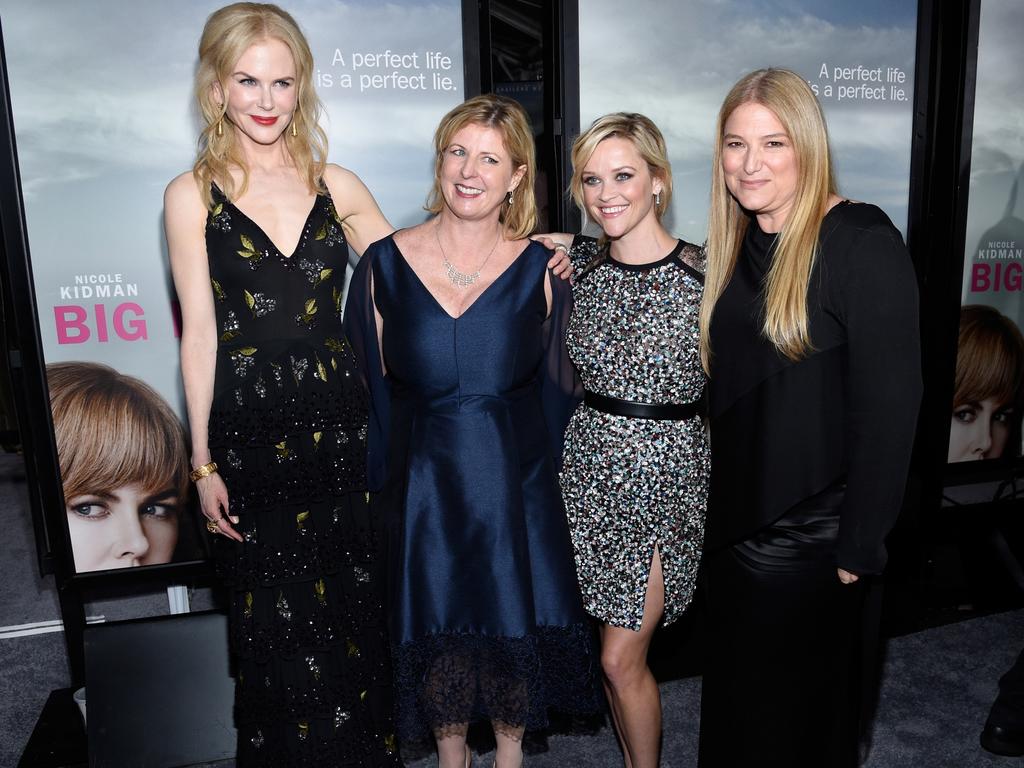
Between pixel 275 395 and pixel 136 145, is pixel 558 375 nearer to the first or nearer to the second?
pixel 275 395

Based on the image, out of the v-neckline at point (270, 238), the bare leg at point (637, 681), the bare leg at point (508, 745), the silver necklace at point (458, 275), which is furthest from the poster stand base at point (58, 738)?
the silver necklace at point (458, 275)

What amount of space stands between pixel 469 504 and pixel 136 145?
157cm

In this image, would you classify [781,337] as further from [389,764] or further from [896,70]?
[896,70]

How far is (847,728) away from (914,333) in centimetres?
93

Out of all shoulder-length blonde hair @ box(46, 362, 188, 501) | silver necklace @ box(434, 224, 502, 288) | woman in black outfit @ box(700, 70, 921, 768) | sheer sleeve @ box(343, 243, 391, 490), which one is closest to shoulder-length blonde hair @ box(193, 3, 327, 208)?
sheer sleeve @ box(343, 243, 391, 490)

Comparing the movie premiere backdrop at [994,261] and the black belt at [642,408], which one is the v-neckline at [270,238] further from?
the movie premiere backdrop at [994,261]

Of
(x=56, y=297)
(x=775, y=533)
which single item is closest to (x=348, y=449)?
(x=775, y=533)

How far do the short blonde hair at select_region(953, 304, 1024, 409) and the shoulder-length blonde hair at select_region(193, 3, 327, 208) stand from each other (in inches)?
112

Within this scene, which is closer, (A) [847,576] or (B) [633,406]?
(A) [847,576]

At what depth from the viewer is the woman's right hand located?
212 cm

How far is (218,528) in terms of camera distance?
84.4 inches

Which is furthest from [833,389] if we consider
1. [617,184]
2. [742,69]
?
[742,69]

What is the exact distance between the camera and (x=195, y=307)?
2.07 meters

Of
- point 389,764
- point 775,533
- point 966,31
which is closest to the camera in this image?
point 775,533
